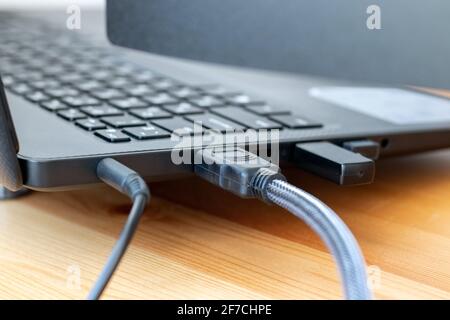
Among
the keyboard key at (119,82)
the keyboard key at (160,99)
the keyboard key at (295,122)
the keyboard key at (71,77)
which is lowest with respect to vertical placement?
the keyboard key at (295,122)

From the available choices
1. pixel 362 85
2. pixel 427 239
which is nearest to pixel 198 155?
pixel 427 239

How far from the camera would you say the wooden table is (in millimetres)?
326

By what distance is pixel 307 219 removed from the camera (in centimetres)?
31

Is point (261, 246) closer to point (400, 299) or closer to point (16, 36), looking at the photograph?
point (400, 299)

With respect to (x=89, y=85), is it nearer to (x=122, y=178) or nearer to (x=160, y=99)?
(x=160, y=99)

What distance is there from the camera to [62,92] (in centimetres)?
47

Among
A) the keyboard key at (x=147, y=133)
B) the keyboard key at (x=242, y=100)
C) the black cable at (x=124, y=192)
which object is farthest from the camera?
the keyboard key at (x=242, y=100)

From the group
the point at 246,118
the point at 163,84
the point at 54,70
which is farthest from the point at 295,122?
the point at 54,70

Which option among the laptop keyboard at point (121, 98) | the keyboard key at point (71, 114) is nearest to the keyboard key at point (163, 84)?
the laptop keyboard at point (121, 98)

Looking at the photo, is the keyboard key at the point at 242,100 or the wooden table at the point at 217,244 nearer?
the wooden table at the point at 217,244

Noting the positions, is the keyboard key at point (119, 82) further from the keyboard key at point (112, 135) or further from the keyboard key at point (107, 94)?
the keyboard key at point (112, 135)

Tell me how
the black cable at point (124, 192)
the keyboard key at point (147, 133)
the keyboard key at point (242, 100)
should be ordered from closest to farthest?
the black cable at point (124, 192) → the keyboard key at point (147, 133) → the keyboard key at point (242, 100)

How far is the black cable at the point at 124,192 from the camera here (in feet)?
0.90

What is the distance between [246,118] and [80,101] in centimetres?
11
